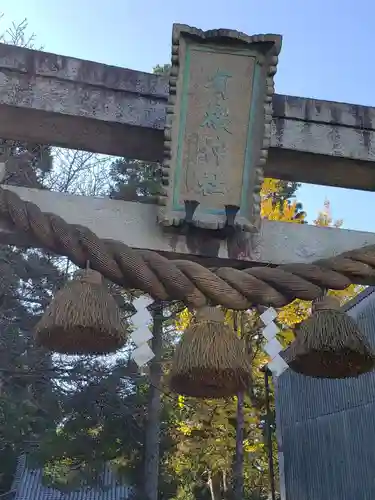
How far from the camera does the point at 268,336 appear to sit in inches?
107

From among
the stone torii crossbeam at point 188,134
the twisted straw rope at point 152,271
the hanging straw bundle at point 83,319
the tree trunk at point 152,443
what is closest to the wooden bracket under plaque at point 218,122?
the stone torii crossbeam at point 188,134

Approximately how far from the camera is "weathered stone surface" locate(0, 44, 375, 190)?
93.9 inches

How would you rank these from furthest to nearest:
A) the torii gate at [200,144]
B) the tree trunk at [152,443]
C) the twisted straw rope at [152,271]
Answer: the tree trunk at [152,443] < the torii gate at [200,144] < the twisted straw rope at [152,271]

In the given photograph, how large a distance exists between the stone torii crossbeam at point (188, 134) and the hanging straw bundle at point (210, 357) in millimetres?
336

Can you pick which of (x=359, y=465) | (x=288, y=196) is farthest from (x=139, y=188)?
(x=359, y=465)

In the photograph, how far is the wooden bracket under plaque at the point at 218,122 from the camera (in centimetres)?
232

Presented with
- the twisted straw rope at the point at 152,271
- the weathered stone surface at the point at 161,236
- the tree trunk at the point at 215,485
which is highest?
the tree trunk at the point at 215,485

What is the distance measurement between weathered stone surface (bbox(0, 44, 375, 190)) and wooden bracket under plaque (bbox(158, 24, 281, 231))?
0.14m

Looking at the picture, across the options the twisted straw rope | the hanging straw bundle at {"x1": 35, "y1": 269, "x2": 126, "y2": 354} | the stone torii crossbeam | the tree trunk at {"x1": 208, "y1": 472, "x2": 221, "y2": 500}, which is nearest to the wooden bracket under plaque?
the stone torii crossbeam

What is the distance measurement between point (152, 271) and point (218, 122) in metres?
0.71

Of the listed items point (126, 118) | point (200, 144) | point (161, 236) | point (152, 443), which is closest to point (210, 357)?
point (161, 236)

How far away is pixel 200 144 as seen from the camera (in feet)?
7.79

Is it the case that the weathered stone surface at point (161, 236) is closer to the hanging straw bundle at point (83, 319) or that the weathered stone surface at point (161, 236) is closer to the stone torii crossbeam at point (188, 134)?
the stone torii crossbeam at point (188, 134)

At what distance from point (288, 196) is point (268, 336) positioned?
13740 mm
